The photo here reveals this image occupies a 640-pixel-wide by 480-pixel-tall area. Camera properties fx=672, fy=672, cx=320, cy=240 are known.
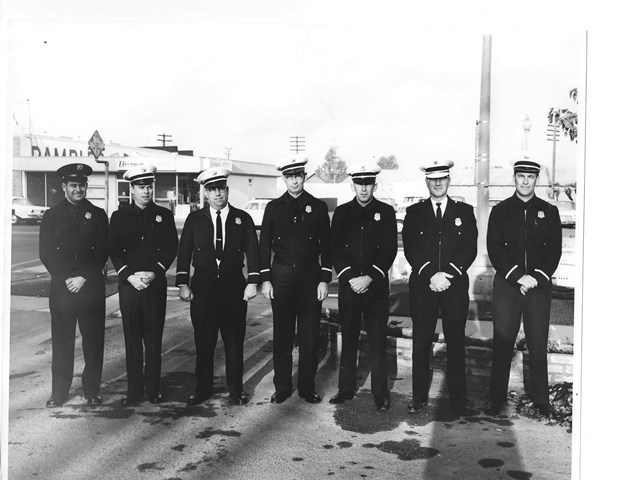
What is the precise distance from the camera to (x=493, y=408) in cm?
440

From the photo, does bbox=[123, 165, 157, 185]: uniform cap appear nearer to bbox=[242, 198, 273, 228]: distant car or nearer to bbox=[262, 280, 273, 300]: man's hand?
bbox=[242, 198, 273, 228]: distant car

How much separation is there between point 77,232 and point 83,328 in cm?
66

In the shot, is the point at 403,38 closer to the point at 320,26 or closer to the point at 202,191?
the point at 320,26

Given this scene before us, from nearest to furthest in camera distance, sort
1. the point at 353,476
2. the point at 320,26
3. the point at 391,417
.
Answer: the point at 353,476 < the point at 320,26 < the point at 391,417

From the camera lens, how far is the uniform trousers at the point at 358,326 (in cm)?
456

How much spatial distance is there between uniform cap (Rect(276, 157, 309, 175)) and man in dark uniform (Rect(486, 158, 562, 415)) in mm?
1286

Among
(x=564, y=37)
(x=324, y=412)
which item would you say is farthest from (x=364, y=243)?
(x=564, y=37)

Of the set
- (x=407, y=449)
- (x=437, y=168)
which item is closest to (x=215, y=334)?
(x=407, y=449)

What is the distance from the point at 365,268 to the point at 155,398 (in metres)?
1.65

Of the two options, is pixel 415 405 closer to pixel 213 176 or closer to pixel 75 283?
pixel 213 176

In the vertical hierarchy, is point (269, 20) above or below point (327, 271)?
above

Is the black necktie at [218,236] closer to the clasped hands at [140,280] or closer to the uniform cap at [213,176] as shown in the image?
the uniform cap at [213,176]

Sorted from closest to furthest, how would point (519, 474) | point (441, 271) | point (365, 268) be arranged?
point (519, 474) < point (441, 271) < point (365, 268)

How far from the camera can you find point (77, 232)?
434 centimetres
